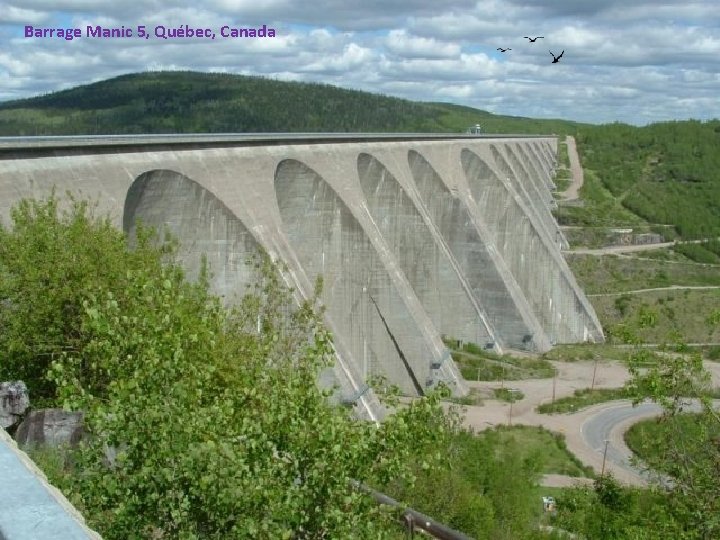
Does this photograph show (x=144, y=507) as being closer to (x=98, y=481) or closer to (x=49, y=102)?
(x=98, y=481)

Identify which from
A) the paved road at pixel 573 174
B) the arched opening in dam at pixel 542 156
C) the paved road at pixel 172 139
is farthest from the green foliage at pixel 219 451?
the paved road at pixel 573 174

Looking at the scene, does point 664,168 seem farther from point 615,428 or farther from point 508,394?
point 615,428

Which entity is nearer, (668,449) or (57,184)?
(668,449)

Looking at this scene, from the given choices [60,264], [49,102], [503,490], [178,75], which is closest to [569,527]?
[503,490]

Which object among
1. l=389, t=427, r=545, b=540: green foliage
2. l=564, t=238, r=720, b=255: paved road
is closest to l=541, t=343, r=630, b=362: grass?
l=389, t=427, r=545, b=540: green foliage

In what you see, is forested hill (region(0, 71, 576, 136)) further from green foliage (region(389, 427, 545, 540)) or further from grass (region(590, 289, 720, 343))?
green foliage (region(389, 427, 545, 540))
